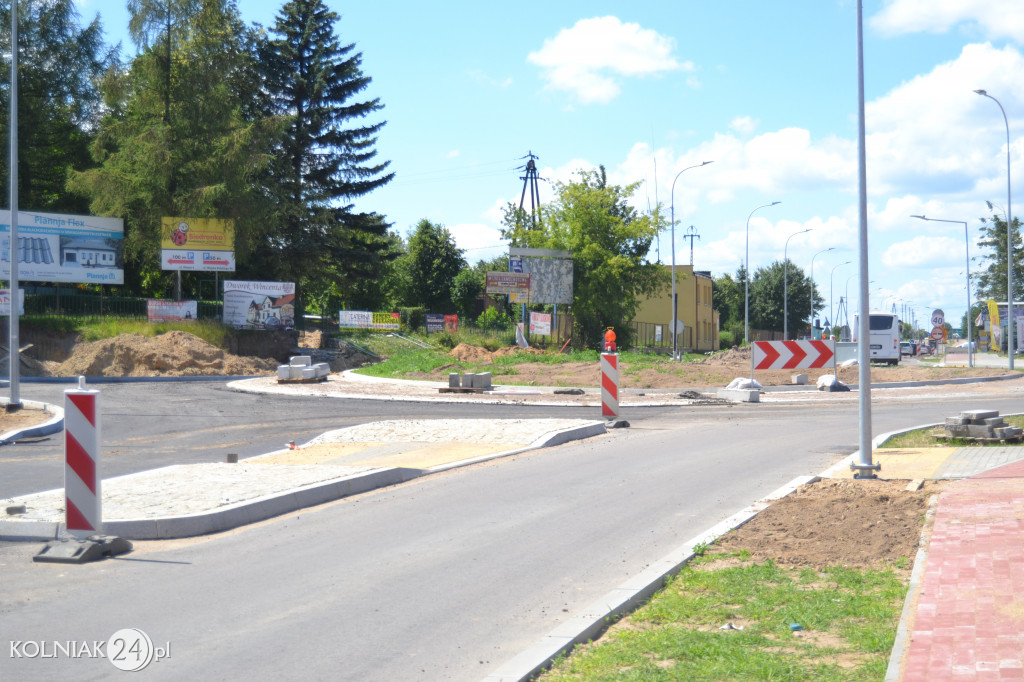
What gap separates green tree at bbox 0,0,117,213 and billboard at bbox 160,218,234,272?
702cm

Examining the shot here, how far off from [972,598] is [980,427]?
10.1 metres

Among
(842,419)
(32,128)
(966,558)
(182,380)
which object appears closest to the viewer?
(966,558)

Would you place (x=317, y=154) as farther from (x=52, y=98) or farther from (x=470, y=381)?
(x=470, y=381)

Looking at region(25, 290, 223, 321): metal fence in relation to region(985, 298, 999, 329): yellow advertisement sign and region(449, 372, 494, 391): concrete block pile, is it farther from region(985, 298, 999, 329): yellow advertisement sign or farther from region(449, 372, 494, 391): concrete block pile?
region(985, 298, 999, 329): yellow advertisement sign

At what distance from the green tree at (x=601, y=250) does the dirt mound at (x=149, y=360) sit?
96.5 ft

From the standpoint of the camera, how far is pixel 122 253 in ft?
146

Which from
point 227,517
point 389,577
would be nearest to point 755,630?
point 389,577

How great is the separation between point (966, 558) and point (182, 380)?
32.1m

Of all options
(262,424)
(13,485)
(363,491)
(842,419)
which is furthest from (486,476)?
(842,419)

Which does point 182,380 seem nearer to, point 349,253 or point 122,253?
point 122,253

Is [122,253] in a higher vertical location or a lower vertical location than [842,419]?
higher

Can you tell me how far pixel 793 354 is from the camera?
15.5 m

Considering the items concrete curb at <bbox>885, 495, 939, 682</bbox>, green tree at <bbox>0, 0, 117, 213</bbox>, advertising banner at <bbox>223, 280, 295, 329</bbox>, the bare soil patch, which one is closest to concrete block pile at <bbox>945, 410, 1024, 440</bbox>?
the bare soil patch

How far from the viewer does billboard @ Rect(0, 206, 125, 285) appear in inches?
1619
